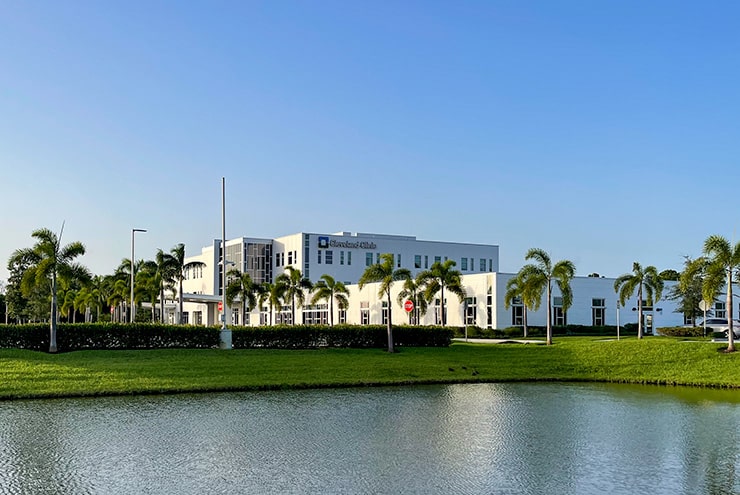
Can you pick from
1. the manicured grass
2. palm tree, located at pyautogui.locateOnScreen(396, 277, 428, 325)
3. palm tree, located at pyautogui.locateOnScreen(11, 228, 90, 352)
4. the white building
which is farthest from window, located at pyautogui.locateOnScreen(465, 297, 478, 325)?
palm tree, located at pyautogui.locateOnScreen(11, 228, 90, 352)

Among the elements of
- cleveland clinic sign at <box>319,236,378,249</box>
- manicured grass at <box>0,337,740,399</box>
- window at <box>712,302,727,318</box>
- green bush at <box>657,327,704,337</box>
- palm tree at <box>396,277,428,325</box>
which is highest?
cleveland clinic sign at <box>319,236,378,249</box>

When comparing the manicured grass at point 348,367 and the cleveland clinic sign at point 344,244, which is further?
the cleveland clinic sign at point 344,244

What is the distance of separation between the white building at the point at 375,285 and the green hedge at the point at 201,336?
19.0m

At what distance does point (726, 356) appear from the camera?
32.0 meters

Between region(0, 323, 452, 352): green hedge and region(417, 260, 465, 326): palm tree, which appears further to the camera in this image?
region(417, 260, 465, 326): palm tree

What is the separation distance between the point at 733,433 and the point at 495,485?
7.91m

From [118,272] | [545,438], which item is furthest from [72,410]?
[118,272]

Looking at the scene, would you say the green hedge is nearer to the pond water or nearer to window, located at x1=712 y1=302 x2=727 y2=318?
the pond water

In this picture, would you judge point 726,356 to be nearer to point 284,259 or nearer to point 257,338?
point 257,338

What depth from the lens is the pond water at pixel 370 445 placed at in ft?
41.1

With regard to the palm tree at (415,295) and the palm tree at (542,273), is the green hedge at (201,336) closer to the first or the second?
the palm tree at (542,273)

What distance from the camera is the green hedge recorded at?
1294 inches

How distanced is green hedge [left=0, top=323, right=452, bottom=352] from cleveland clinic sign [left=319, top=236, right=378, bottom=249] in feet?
137

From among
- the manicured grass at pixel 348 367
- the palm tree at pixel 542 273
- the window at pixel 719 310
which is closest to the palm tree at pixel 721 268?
the manicured grass at pixel 348 367
